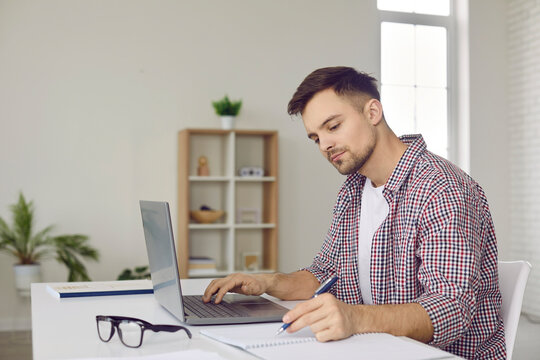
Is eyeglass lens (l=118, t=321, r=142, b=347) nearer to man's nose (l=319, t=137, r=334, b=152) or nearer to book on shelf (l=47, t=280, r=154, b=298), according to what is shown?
book on shelf (l=47, t=280, r=154, b=298)

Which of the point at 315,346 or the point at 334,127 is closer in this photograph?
the point at 315,346

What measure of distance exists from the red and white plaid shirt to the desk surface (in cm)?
31

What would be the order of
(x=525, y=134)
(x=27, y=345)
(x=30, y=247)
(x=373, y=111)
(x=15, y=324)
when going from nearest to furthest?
1. (x=373, y=111)
2. (x=27, y=345)
3. (x=30, y=247)
4. (x=15, y=324)
5. (x=525, y=134)

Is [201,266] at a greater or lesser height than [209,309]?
lesser

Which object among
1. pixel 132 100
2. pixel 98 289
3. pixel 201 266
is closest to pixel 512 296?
pixel 98 289

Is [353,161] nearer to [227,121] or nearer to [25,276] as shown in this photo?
[227,121]

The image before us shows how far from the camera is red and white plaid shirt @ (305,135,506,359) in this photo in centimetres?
139

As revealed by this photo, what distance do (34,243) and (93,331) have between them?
3368 millimetres

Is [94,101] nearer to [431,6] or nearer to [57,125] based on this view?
[57,125]

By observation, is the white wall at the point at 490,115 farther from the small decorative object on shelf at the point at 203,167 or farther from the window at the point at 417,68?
the small decorative object on shelf at the point at 203,167

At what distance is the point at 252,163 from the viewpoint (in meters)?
5.12

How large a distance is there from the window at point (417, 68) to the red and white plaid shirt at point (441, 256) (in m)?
3.92

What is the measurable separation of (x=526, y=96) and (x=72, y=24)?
3.88 meters

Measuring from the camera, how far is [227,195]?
4.89 metres
